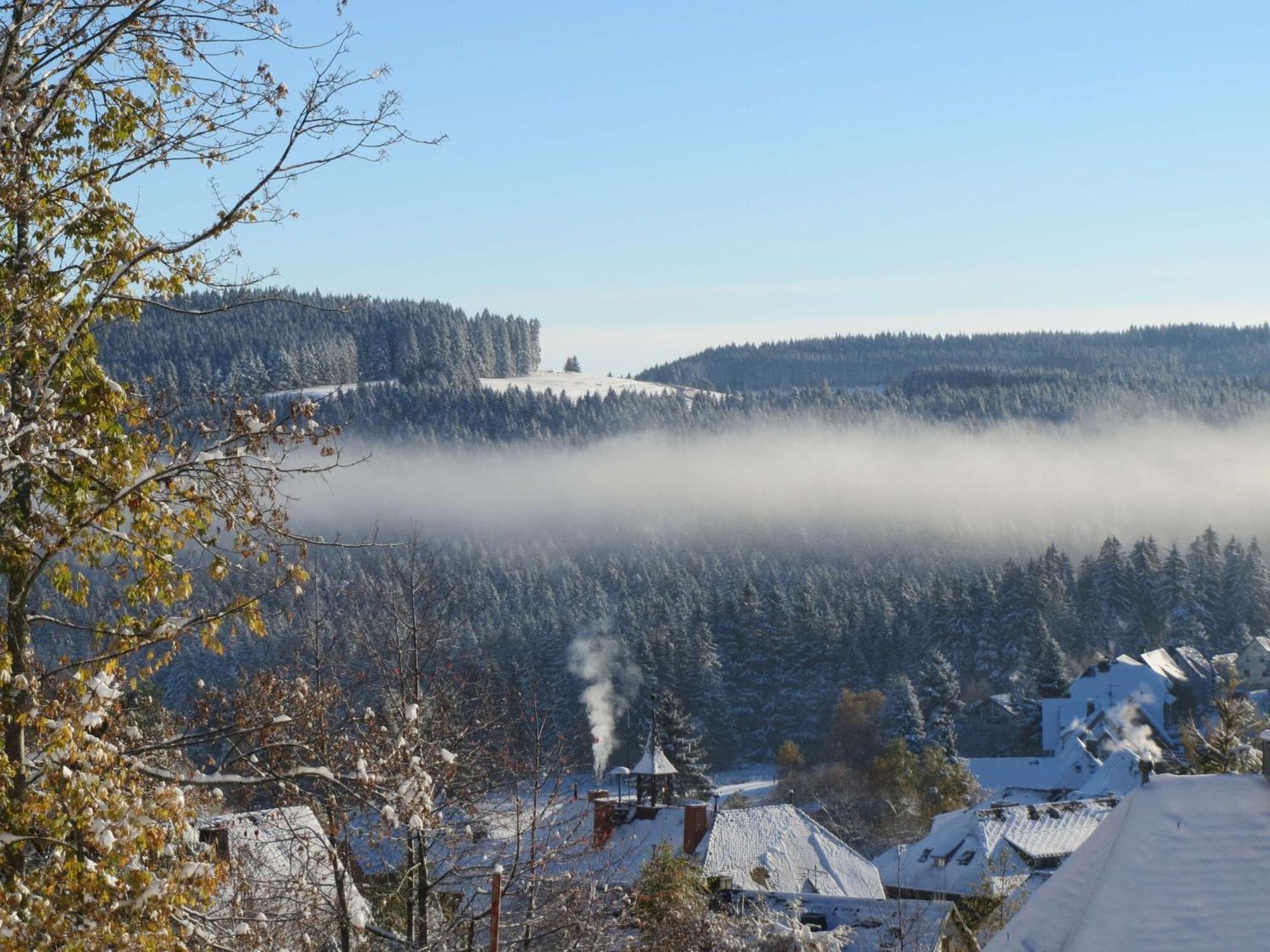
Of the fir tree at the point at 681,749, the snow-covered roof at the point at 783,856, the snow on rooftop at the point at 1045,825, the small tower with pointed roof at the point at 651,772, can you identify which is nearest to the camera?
the snow-covered roof at the point at 783,856

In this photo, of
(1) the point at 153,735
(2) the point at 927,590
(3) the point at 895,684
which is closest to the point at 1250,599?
(2) the point at 927,590

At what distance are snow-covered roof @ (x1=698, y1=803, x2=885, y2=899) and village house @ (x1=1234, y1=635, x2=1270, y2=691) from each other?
144ft

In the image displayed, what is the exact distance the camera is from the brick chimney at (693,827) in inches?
1287

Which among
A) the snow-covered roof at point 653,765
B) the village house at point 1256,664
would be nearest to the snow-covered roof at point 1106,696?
the village house at point 1256,664

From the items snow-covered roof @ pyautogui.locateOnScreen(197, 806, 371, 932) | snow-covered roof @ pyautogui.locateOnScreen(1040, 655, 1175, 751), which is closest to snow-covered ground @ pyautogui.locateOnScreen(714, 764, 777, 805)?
snow-covered roof @ pyautogui.locateOnScreen(1040, 655, 1175, 751)

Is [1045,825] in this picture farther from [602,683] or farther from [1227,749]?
[602,683]

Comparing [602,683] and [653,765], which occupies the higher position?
[653,765]

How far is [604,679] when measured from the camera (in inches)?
3157

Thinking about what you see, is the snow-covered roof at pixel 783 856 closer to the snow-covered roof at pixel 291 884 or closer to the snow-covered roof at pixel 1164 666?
the snow-covered roof at pixel 291 884

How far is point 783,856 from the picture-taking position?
1270 inches

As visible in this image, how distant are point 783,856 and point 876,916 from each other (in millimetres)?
6418

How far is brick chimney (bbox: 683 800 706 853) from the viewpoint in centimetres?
3269

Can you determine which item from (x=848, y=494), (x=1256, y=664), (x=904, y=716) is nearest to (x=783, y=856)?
(x=904, y=716)

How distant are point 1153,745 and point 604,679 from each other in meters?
34.2
